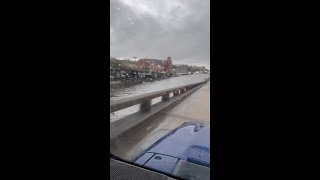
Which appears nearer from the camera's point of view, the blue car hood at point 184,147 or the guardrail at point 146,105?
the blue car hood at point 184,147


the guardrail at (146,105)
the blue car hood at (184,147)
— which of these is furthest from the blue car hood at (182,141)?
the guardrail at (146,105)

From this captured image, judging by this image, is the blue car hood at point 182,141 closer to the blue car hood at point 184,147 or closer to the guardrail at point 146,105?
the blue car hood at point 184,147

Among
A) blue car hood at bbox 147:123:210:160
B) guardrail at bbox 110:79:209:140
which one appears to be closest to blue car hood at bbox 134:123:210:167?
blue car hood at bbox 147:123:210:160

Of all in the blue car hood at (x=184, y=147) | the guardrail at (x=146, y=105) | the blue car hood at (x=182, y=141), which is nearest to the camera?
the blue car hood at (x=184, y=147)

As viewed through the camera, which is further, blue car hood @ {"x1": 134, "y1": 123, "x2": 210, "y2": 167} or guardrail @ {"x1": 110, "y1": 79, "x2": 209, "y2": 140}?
guardrail @ {"x1": 110, "y1": 79, "x2": 209, "y2": 140}

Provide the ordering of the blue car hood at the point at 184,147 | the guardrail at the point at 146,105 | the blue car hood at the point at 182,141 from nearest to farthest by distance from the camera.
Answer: the blue car hood at the point at 184,147 < the blue car hood at the point at 182,141 < the guardrail at the point at 146,105

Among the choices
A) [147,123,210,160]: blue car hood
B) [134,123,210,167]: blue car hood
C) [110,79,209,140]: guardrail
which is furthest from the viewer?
[110,79,209,140]: guardrail

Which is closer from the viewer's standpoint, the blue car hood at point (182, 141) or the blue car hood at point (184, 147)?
the blue car hood at point (184, 147)

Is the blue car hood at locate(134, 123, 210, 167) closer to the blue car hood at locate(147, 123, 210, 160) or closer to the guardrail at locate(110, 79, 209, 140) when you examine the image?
the blue car hood at locate(147, 123, 210, 160)

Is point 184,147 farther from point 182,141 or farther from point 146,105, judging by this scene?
point 146,105

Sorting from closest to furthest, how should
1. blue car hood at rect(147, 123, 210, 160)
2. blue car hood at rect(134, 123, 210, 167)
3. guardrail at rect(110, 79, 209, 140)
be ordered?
1. blue car hood at rect(134, 123, 210, 167)
2. blue car hood at rect(147, 123, 210, 160)
3. guardrail at rect(110, 79, 209, 140)
